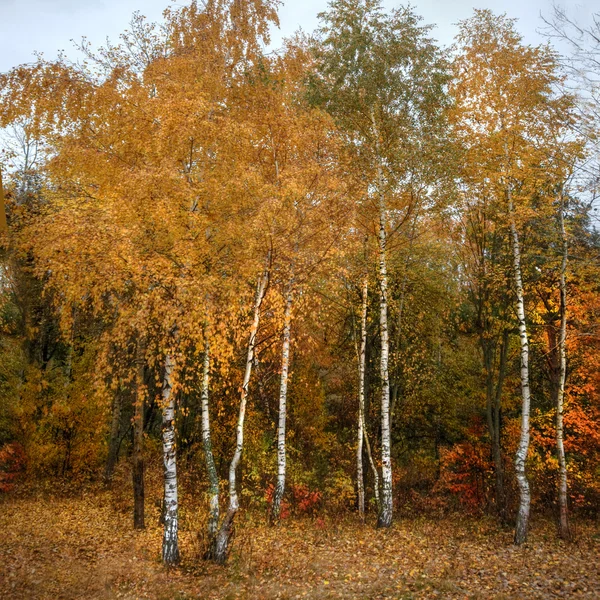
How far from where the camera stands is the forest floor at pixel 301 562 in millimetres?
7531

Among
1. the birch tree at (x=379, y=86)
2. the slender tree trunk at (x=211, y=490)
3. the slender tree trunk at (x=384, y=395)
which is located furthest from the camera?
the birch tree at (x=379, y=86)

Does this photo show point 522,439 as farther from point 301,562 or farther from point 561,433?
point 301,562

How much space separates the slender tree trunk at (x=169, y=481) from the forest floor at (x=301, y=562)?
0.30 m

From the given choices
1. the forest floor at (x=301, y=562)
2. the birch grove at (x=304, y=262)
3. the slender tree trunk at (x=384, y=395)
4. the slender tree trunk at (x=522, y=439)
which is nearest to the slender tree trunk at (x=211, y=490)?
the birch grove at (x=304, y=262)

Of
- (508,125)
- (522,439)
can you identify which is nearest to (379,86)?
(508,125)

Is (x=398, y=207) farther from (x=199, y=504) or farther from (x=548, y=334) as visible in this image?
(x=199, y=504)

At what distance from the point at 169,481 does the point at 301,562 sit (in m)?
3.09

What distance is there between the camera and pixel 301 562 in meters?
9.04

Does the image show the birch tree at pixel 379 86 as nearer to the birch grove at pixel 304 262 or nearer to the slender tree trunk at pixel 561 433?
the birch grove at pixel 304 262

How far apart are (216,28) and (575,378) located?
16.2m

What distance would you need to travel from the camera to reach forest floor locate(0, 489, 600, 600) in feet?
24.7

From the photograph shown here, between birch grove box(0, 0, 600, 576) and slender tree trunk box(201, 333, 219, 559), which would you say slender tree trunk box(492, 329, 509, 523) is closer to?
birch grove box(0, 0, 600, 576)

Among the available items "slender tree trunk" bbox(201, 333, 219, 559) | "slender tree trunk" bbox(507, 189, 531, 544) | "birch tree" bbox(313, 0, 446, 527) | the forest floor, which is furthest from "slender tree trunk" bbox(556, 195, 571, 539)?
"slender tree trunk" bbox(201, 333, 219, 559)

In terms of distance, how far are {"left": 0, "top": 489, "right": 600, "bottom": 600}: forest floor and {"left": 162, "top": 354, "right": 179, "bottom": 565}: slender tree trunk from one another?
0.98 ft
